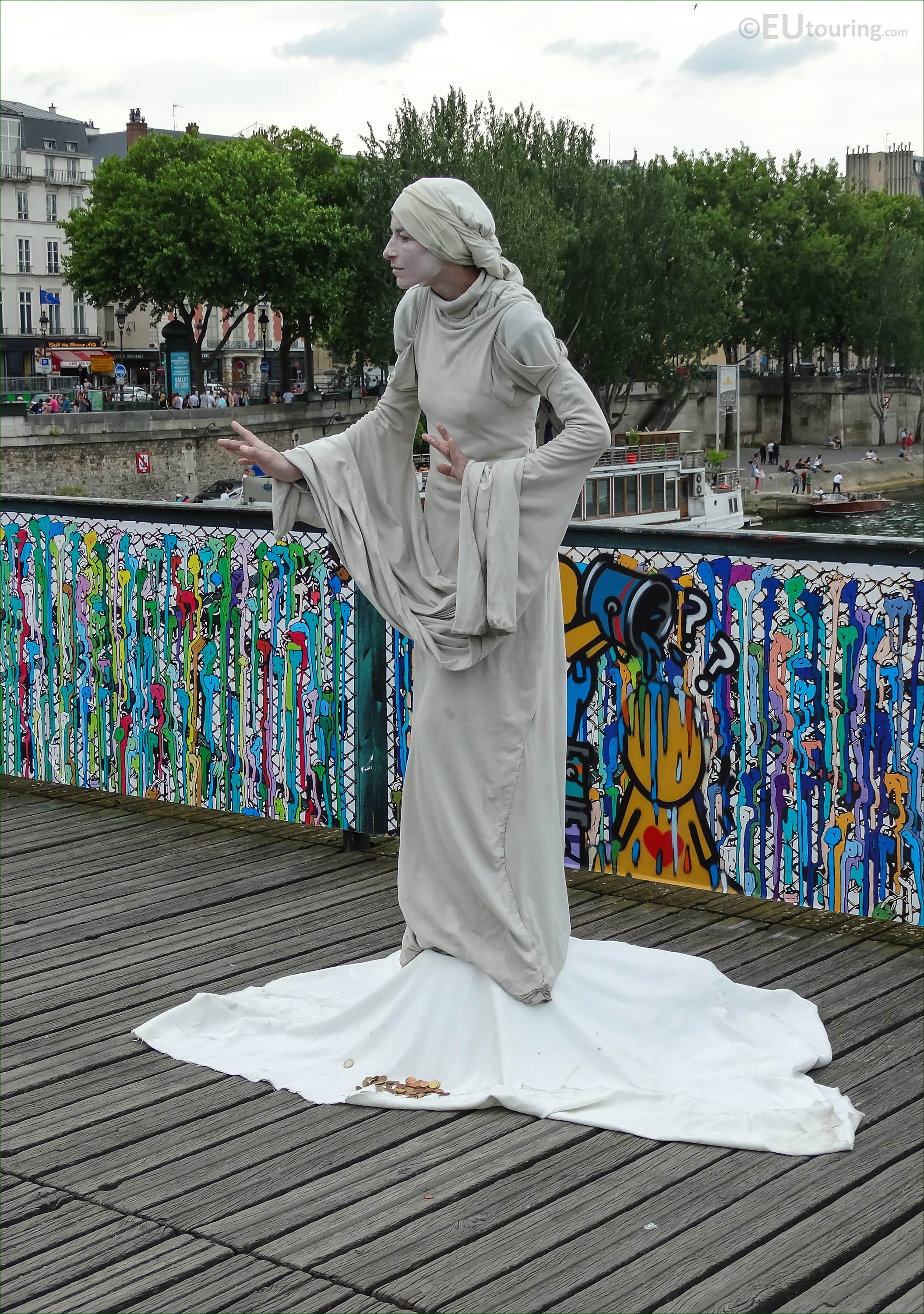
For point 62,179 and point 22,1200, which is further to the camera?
point 62,179

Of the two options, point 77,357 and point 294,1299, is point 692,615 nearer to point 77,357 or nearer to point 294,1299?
point 294,1299

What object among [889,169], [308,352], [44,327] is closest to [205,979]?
[308,352]

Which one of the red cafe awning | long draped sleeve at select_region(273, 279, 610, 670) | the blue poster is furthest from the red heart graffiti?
the red cafe awning

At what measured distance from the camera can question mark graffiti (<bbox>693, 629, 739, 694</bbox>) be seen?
17.7 feet

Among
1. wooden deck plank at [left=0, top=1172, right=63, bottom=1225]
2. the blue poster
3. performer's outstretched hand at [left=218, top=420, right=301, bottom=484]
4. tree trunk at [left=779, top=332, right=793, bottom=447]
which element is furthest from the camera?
tree trunk at [left=779, top=332, right=793, bottom=447]

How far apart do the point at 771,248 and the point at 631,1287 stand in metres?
66.4

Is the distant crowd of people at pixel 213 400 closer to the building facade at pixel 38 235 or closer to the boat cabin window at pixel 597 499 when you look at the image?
the building facade at pixel 38 235

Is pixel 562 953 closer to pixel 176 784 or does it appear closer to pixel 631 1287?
pixel 631 1287

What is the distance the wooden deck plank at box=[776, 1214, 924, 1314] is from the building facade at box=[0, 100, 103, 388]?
71215 mm

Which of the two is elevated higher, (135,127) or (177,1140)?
(135,127)

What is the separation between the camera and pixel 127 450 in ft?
158

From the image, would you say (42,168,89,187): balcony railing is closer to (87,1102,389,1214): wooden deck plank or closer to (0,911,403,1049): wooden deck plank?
(0,911,403,1049): wooden deck plank

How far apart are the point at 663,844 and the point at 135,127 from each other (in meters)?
77.8

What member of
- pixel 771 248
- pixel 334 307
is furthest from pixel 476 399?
pixel 771 248
